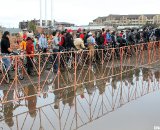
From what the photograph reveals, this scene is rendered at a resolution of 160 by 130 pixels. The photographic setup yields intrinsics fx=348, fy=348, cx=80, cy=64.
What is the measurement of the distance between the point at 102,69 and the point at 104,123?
870cm

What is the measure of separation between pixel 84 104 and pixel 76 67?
5407mm

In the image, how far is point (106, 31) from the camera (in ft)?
65.8

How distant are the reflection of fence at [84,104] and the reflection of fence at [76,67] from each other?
0.75 metres

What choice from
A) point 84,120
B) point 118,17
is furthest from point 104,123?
point 118,17

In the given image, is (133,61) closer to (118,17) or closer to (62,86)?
(62,86)

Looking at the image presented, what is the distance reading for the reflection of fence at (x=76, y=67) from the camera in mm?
11539

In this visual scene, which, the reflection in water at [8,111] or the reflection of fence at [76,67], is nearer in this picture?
Result: the reflection in water at [8,111]

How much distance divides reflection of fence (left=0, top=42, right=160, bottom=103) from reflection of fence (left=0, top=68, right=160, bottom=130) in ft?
2.46

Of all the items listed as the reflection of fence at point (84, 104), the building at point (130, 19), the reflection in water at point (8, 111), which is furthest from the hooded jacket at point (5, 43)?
the building at point (130, 19)

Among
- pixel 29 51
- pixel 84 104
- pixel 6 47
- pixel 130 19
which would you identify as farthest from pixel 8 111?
pixel 130 19

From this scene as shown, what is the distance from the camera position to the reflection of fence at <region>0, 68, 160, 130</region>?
7.40 m

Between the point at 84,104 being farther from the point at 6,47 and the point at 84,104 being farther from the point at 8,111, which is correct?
the point at 6,47

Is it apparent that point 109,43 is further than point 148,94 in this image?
Yes

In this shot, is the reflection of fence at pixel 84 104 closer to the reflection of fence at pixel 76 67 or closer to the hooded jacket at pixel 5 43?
the reflection of fence at pixel 76 67
